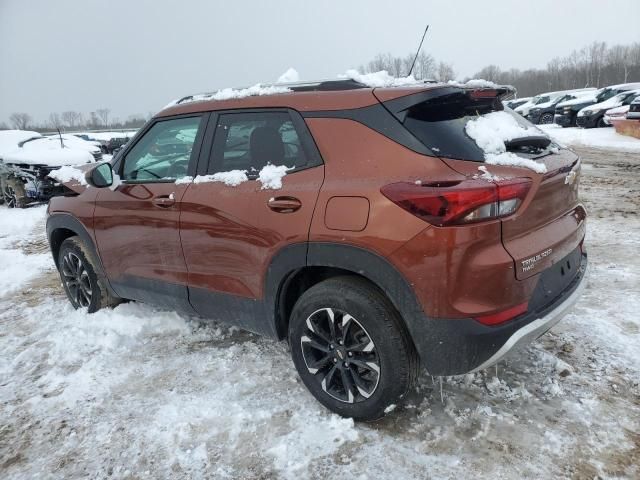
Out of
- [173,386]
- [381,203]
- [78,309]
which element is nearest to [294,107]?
[381,203]

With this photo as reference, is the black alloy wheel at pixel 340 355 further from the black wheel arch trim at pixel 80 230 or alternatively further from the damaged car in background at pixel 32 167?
the damaged car in background at pixel 32 167

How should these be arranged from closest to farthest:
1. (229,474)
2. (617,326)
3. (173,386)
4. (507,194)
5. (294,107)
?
(507,194), (229,474), (294,107), (173,386), (617,326)

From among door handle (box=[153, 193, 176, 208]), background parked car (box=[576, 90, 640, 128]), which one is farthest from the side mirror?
background parked car (box=[576, 90, 640, 128])

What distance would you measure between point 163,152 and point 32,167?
8.84m

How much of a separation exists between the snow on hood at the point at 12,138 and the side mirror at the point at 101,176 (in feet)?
32.5

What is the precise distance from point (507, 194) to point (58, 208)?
12.6 feet

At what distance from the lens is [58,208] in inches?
172

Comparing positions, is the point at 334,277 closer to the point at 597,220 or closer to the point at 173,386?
the point at 173,386

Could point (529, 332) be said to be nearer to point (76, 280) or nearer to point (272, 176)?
point (272, 176)

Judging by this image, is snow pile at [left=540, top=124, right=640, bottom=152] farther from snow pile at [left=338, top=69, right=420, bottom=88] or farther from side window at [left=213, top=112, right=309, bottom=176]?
side window at [left=213, top=112, right=309, bottom=176]

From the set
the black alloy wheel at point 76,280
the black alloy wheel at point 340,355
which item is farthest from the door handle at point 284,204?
the black alloy wheel at point 76,280

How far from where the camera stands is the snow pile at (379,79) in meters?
2.73


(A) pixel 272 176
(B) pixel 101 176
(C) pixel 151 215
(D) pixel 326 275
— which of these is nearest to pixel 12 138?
(B) pixel 101 176

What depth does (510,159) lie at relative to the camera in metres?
2.37
